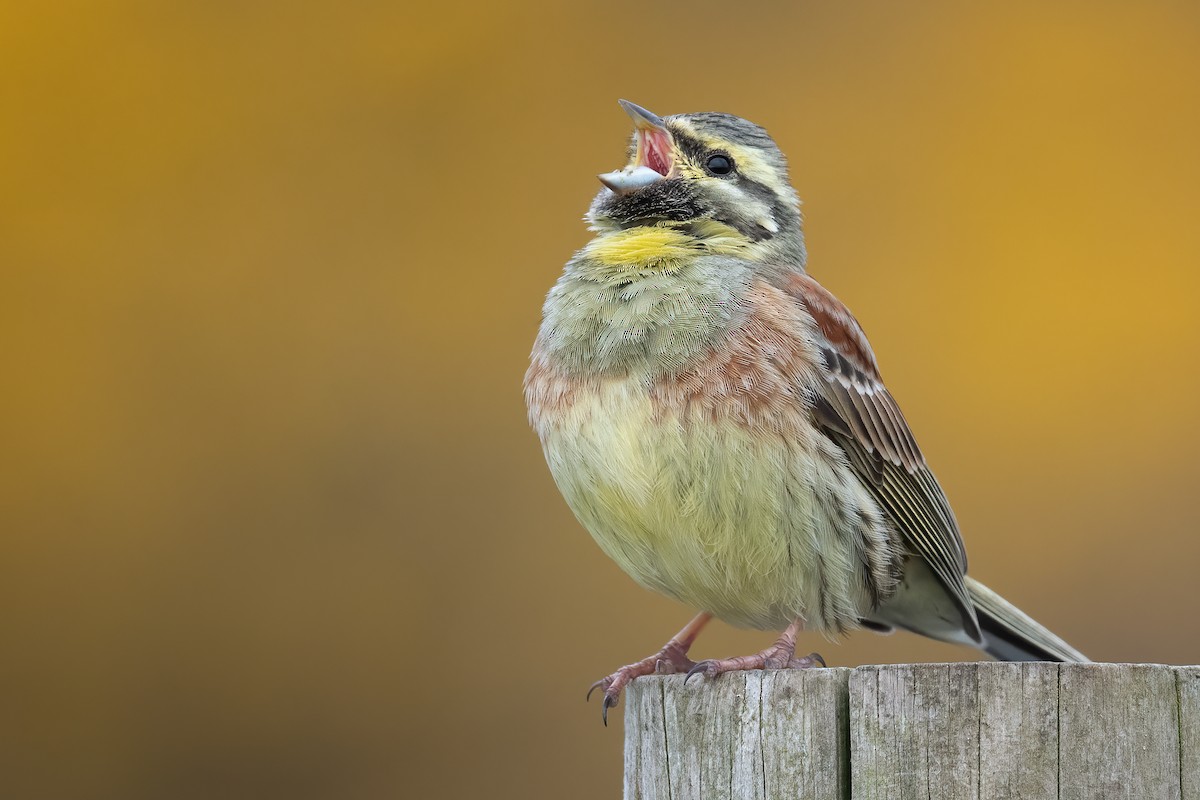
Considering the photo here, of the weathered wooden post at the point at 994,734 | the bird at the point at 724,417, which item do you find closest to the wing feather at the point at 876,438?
the bird at the point at 724,417

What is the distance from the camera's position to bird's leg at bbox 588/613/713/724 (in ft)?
12.9

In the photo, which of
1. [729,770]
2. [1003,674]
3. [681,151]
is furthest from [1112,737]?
[681,151]

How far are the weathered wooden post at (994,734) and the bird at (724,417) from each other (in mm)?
778

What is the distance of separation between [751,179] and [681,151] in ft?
0.83

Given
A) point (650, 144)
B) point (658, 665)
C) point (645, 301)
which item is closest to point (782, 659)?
point (658, 665)

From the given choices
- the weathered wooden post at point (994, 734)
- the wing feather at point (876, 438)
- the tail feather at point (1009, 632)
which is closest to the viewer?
the weathered wooden post at point (994, 734)

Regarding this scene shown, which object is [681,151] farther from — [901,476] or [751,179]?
[901,476]

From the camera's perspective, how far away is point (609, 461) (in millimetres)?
3830

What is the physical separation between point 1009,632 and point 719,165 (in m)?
1.88

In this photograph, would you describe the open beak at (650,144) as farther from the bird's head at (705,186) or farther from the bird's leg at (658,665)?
the bird's leg at (658,665)

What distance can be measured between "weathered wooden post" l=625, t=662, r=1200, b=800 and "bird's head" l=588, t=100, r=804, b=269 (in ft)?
5.95

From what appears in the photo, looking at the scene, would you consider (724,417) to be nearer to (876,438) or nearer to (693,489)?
(693,489)

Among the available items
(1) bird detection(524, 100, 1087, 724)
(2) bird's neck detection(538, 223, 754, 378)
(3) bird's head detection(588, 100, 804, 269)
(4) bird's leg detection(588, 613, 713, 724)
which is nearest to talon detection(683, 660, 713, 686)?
(1) bird detection(524, 100, 1087, 724)

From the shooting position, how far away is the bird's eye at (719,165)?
4.31 metres
